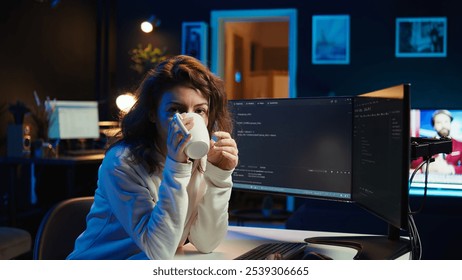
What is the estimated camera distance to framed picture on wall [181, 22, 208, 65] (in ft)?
20.1

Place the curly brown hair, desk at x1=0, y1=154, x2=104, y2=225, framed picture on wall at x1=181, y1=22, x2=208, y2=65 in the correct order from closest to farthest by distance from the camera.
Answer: the curly brown hair
desk at x1=0, y1=154, x2=104, y2=225
framed picture on wall at x1=181, y1=22, x2=208, y2=65

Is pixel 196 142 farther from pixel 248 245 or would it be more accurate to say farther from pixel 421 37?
pixel 421 37

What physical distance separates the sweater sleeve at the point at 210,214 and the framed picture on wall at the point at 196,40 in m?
4.74

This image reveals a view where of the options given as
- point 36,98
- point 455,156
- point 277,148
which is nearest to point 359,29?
point 455,156

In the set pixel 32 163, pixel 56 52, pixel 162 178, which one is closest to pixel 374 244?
pixel 162 178

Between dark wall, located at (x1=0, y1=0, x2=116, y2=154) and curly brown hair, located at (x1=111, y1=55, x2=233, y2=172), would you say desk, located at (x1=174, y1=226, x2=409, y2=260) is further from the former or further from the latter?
dark wall, located at (x1=0, y1=0, x2=116, y2=154)

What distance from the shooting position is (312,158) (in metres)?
1.58

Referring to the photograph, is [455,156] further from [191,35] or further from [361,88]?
[191,35]

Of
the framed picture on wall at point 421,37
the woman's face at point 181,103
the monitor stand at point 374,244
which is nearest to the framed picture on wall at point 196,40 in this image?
the framed picture on wall at point 421,37

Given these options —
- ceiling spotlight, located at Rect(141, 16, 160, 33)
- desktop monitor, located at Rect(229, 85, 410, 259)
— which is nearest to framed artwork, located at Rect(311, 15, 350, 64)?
ceiling spotlight, located at Rect(141, 16, 160, 33)

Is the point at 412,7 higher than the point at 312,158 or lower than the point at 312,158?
higher

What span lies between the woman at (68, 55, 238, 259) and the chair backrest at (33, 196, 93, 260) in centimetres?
12

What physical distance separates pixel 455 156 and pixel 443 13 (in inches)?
91.3

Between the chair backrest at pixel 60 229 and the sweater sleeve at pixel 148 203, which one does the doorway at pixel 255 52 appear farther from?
the sweater sleeve at pixel 148 203
